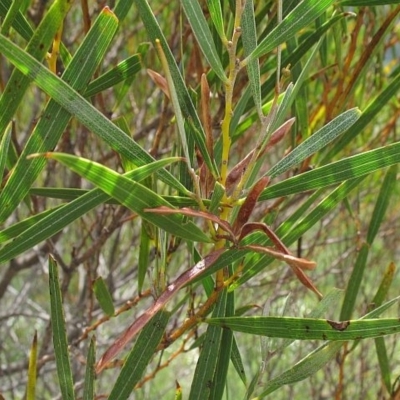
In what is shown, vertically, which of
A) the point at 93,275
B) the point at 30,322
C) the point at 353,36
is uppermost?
the point at 30,322

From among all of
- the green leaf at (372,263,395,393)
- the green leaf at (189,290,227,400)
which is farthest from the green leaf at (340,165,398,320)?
the green leaf at (189,290,227,400)

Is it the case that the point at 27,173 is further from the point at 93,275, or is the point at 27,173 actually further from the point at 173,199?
the point at 93,275

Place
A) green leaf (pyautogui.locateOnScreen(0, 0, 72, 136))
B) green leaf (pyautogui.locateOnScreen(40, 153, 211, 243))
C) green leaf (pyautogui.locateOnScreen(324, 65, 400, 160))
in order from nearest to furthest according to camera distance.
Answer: green leaf (pyautogui.locateOnScreen(40, 153, 211, 243)) < green leaf (pyautogui.locateOnScreen(0, 0, 72, 136)) < green leaf (pyautogui.locateOnScreen(324, 65, 400, 160))

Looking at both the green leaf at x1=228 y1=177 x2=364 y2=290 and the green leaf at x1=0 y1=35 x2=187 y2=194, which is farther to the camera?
the green leaf at x1=228 y1=177 x2=364 y2=290

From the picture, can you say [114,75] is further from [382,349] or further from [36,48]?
[382,349]

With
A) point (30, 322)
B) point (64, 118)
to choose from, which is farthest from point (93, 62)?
point (30, 322)

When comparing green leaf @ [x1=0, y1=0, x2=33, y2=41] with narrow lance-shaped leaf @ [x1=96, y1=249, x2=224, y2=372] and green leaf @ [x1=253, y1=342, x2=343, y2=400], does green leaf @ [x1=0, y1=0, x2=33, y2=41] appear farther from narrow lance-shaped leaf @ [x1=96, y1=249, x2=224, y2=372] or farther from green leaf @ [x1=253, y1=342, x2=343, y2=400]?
green leaf @ [x1=253, y1=342, x2=343, y2=400]

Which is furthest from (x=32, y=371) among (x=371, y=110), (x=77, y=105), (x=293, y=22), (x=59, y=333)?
(x=371, y=110)
